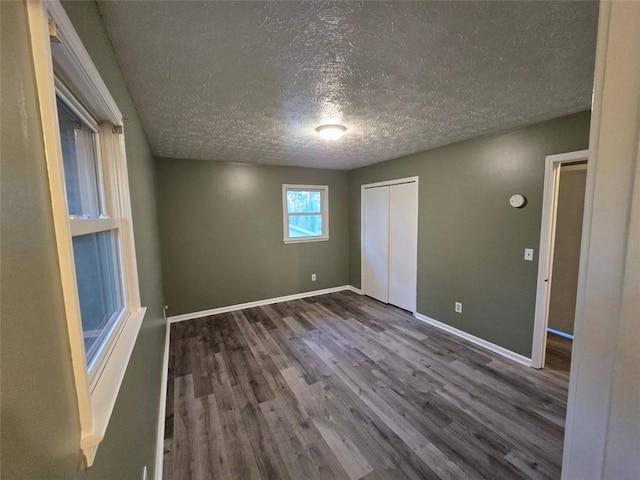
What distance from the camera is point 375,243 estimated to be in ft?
14.9

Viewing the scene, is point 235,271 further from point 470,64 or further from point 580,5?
point 580,5

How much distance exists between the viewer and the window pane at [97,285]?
2.81ft

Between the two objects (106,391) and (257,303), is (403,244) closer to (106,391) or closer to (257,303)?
(257,303)

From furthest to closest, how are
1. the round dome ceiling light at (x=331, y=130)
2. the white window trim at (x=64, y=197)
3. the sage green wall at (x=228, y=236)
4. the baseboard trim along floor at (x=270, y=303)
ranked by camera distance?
the sage green wall at (x=228, y=236)
the round dome ceiling light at (x=331, y=130)
the baseboard trim along floor at (x=270, y=303)
the white window trim at (x=64, y=197)

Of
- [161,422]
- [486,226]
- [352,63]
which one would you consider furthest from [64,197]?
[486,226]

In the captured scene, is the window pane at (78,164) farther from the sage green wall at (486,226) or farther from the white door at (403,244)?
the white door at (403,244)

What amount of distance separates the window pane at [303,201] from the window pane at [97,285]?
11.2 ft

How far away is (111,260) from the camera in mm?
1225

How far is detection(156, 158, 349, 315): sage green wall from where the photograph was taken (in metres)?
3.79

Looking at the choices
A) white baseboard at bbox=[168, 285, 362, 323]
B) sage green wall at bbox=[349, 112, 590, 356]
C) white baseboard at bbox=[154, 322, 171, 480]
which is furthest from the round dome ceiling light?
white baseboard at bbox=[168, 285, 362, 323]

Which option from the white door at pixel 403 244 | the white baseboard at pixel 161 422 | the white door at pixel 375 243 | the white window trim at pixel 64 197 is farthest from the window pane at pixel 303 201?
the white window trim at pixel 64 197

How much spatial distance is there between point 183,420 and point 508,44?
3079 millimetres

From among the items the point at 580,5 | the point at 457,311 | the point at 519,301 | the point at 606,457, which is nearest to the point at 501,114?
the point at 580,5

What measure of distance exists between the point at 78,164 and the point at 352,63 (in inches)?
52.4
